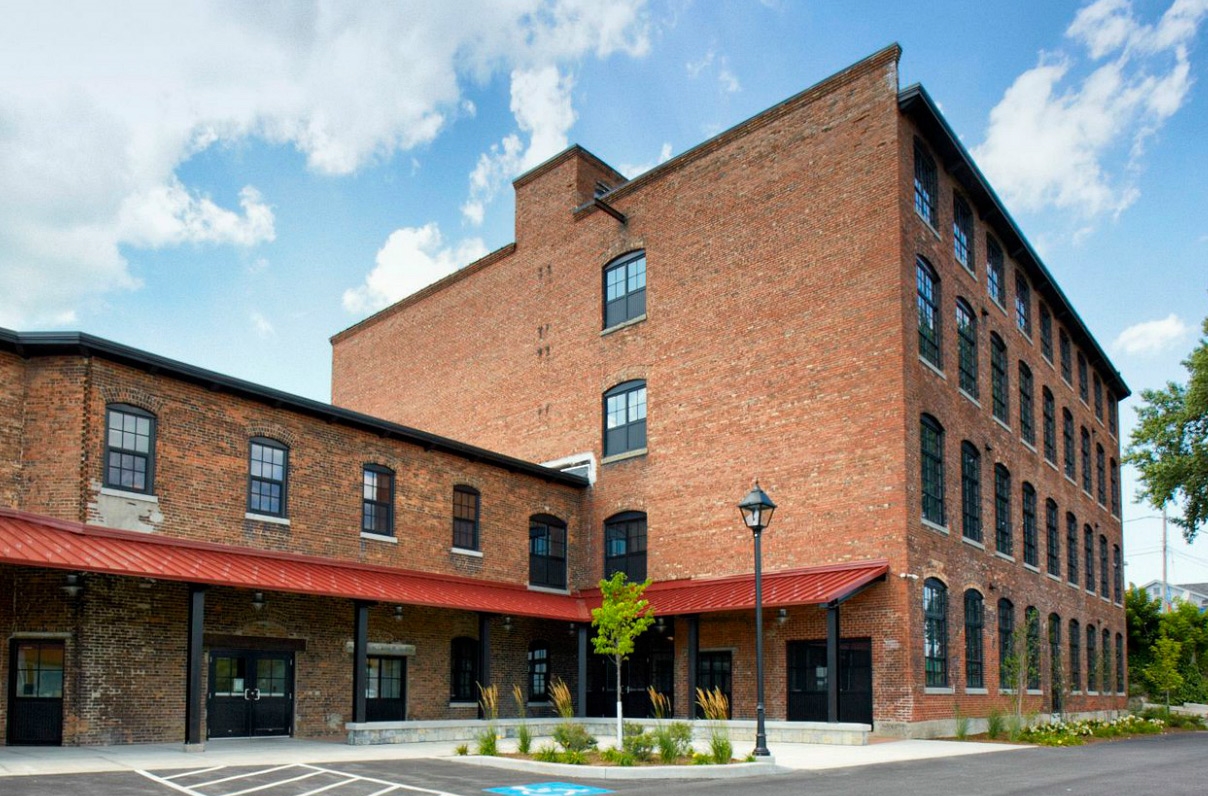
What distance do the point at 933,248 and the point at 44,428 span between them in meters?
21.0

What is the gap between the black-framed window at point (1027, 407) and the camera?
3444 cm

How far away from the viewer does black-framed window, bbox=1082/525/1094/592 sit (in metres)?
40.3

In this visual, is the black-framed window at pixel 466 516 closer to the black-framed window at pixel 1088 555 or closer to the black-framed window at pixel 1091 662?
the black-framed window at pixel 1091 662

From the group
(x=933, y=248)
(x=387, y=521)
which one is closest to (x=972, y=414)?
(x=933, y=248)

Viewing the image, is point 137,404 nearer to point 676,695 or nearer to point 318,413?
point 318,413

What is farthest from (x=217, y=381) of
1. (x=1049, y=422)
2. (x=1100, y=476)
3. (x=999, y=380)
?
(x=1100, y=476)

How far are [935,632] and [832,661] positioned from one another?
12.7 ft

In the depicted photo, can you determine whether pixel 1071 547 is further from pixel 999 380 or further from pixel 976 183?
pixel 976 183

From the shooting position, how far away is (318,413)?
23984 mm

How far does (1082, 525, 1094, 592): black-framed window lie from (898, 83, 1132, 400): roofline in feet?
25.7

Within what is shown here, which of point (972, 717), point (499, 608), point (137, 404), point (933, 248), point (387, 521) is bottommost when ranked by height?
point (972, 717)

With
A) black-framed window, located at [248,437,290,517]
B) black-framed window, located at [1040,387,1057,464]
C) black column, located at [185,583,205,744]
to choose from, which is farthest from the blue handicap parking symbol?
black-framed window, located at [1040,387,1057,464]

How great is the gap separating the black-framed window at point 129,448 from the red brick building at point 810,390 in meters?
12.5

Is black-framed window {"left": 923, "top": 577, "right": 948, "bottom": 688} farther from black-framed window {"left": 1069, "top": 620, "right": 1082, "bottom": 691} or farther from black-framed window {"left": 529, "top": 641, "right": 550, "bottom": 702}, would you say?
black-framed window {"left": 1069, "top": 620, "right": 1082, "bottom": 691}
